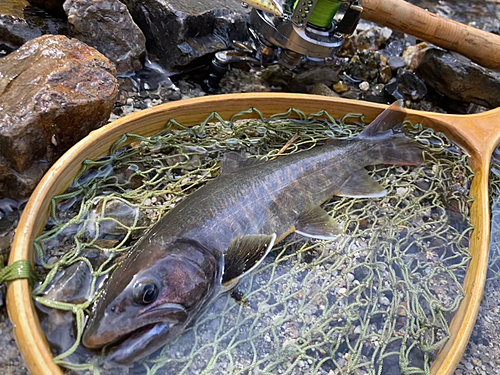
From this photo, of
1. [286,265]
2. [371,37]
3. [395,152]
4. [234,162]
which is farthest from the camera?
[371,37]

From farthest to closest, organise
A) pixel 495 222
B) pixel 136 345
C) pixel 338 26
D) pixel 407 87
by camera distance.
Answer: pixel 407 87
pixel 338 26
pixel 495 222
pixel 136 345

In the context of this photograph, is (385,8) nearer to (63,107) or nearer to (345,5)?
(345,5)

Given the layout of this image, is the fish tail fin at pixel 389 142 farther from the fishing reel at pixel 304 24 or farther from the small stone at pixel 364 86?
the small stone at pixel 364 86

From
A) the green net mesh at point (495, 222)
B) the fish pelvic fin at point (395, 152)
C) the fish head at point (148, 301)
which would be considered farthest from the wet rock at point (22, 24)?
the green net mesh at point (495, 222)

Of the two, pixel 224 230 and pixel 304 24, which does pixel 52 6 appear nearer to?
pixel 304 24

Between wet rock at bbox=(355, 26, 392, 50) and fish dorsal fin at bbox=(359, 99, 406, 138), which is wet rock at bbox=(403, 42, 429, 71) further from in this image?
fish dorsal fin at bbox=(359, 99, 406, 138)

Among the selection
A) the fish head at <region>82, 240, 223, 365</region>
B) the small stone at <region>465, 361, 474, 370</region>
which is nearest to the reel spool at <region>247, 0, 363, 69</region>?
the fish head at <region>82, 240, 223, 365</region>

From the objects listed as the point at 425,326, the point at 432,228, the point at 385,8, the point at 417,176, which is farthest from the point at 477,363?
the point at 385,8

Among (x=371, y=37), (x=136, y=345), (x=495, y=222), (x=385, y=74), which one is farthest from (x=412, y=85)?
(x=136, y=345)
